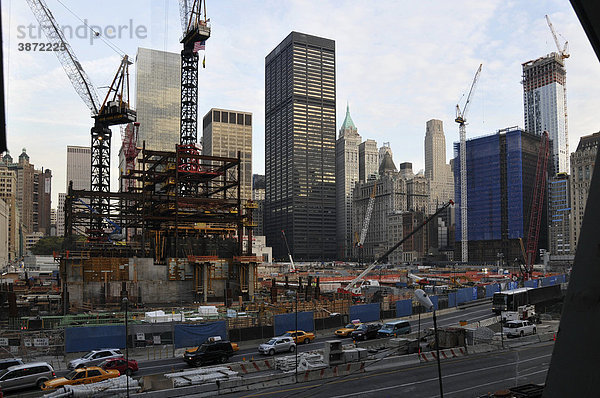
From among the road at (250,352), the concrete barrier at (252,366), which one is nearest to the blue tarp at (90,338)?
the road at (250,352)

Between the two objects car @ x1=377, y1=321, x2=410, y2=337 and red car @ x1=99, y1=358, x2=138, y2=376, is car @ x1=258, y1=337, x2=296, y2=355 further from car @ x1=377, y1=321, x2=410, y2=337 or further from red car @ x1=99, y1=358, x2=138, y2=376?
red car @ x1=99, y1=358, x2=138, y2=376

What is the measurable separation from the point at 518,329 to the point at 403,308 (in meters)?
14.0

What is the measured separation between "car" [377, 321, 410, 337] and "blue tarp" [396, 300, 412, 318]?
10.4 metres

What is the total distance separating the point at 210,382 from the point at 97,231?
91.3 metres

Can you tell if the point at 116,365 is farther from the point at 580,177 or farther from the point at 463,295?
the point at 580,177

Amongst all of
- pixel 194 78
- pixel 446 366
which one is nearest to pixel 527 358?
→ pixel 446 366

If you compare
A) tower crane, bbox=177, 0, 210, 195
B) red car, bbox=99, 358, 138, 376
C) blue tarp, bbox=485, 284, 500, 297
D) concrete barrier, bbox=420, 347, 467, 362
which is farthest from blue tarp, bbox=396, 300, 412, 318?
tower crane, bbox=177, 0, 210, 195

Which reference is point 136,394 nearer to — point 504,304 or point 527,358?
point 527,358

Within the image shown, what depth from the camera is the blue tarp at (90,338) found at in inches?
1339

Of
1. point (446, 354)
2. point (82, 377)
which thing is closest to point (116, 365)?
point (82, 377)

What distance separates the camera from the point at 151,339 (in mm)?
37000

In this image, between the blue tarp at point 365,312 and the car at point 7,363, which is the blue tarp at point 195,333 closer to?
the car at point 7,363

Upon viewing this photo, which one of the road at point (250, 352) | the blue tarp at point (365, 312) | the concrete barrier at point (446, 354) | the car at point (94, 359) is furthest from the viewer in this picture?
the blue tarp at point (365, 312)

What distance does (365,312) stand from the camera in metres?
49.5
